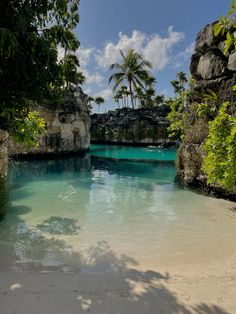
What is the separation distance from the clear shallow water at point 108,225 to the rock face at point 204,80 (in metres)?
0.98

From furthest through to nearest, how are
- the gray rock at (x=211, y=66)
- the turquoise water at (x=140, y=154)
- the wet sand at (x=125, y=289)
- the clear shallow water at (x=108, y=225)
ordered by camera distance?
1. the turquoise water at (x=140, y=154)
2. the gray rock at (x=211, y=66)
3. the clear shallow water at (x=108, y=225)
4. the wet sand at (x=125, y=289)

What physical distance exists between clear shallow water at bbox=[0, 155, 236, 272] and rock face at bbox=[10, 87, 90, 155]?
1364 centimetres

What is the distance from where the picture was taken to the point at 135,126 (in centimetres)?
4594

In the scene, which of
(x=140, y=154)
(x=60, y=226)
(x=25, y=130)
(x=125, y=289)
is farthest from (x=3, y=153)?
(x=140, y=154)

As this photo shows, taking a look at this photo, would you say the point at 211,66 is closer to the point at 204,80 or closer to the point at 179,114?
the point at 204,80

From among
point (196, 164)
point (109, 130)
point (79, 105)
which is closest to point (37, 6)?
point (196, 164)

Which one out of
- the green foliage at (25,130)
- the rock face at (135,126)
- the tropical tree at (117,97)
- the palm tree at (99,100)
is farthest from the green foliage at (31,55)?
the palm tree at (99,100)

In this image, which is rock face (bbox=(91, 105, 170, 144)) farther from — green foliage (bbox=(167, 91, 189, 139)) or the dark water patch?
the dark water patch

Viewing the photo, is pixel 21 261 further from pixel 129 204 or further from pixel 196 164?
pixel 196 164

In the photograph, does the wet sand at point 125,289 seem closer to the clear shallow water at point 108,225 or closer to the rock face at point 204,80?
the clear shallow water at point 108,225

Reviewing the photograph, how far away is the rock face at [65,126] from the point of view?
84.0ft

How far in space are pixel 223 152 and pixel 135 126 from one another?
3994 centimetres

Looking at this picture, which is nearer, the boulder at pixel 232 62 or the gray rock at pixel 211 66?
the boulder at pixel 232 62

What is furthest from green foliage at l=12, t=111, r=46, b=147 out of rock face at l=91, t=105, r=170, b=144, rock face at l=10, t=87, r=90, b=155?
rock face at l=91, t=105, r=170, b=144
